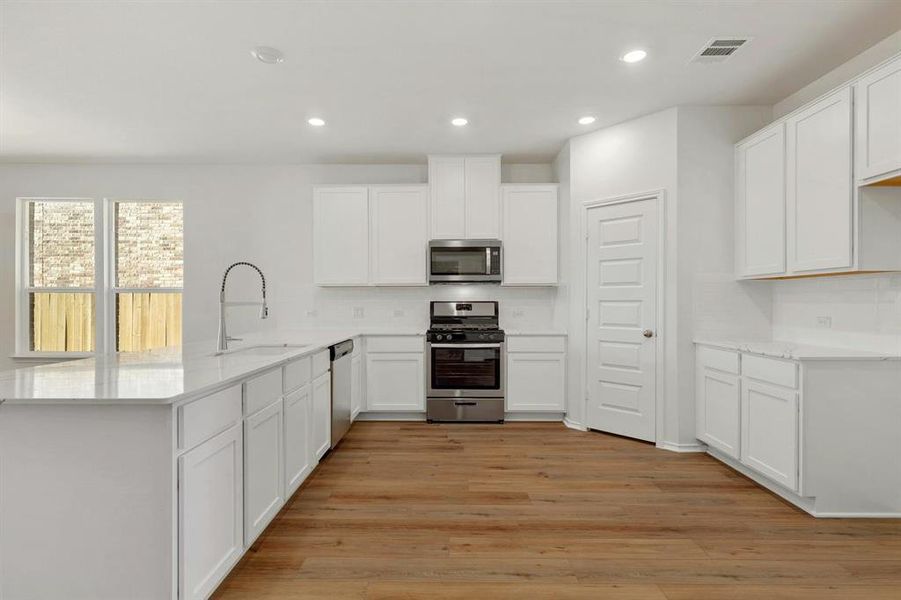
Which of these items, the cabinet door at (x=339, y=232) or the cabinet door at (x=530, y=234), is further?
the cabinet door at (x=339, y=232)

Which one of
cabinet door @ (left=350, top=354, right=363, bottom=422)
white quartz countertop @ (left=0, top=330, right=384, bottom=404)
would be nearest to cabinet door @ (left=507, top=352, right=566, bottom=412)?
cabinet door @ (left=350, top=354, right=363, bottom=422)

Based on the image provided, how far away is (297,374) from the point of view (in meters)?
2.77

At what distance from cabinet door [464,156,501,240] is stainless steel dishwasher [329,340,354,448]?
5.94ft

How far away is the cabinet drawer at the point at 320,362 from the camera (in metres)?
3.12

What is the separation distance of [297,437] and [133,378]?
1132mm

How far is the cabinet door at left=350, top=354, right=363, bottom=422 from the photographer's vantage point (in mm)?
4205

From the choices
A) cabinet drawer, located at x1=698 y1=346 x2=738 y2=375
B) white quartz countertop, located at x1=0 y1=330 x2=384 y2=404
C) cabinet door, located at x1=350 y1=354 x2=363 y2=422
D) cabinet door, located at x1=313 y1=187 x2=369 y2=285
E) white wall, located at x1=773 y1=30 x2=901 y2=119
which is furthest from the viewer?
cabinet door, located at x1=313 y1=187 x2=369 y2=285

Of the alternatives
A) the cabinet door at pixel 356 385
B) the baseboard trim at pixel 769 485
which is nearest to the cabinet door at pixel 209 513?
the cabinet door at pixel 356 385

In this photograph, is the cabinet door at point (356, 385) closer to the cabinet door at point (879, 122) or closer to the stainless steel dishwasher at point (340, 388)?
the stainless steel dishwasher at point (340, 388)

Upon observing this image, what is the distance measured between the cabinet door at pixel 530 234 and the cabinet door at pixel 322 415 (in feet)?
Answer: 7.28

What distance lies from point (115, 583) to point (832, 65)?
482 cm

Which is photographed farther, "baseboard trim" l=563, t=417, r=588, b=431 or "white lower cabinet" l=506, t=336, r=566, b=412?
"white lower cabinet" l=506, t=336, r=566, b=412

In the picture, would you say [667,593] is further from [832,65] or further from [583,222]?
[832,65]

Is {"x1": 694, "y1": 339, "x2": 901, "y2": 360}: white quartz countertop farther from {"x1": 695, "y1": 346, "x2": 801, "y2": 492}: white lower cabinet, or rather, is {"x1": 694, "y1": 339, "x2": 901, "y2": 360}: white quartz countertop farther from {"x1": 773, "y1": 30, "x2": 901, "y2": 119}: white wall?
{"x1": 773, "y1": 30, "x2": 901, "y2": 119}: white wall
